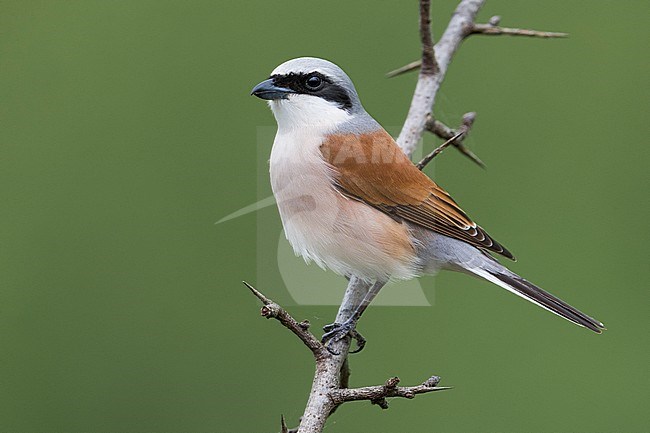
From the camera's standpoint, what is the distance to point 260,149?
269 centimetres

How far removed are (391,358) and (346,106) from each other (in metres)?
1.14

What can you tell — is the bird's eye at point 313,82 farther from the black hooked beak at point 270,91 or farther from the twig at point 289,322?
the twig at point 289,322

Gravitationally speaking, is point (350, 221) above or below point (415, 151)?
below

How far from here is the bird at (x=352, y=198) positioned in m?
Result: 2.35

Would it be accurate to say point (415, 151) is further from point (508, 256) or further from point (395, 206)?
point (508, 256)

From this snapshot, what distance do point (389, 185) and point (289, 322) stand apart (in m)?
0.85

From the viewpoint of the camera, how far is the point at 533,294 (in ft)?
7.41

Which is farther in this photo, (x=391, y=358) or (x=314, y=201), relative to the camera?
(x=391, y=358)

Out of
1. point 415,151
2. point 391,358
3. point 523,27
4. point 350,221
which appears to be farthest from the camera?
point 523,27

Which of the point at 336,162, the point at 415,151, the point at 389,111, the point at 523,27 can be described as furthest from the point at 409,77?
the point at 336,162

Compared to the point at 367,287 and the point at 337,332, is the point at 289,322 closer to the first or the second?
the point at 337,332

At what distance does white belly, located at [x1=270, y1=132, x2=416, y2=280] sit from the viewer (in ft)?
7.69

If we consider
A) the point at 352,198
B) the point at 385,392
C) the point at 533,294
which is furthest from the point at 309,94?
the point at 385,392

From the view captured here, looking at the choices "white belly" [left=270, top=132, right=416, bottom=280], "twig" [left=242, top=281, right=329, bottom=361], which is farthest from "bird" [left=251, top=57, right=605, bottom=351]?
"twig" [left=242, top=281, right=329, bottom=361]
